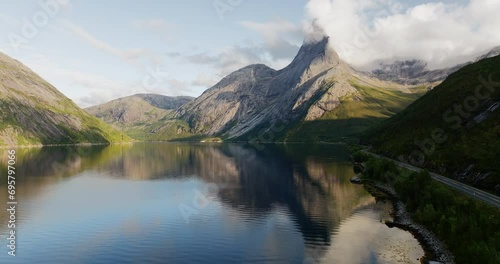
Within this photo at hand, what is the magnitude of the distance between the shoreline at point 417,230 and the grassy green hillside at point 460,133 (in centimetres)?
1936

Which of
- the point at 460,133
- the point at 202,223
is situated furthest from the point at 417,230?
the point at 460,133

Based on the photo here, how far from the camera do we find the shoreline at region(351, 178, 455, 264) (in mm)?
58444

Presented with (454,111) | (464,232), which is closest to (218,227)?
(464,232)

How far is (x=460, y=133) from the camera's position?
13000cm

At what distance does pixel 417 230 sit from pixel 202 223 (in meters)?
46.0

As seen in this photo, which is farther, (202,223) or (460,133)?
(460,133)

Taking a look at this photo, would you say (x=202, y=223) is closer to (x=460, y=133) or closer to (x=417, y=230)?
(x=417, y=230)

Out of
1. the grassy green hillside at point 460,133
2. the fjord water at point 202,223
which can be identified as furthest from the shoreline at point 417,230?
the grassy green hillside at point 460,133

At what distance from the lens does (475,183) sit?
9256 centimetres

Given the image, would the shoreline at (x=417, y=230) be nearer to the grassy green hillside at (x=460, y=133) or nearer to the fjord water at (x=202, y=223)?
the fjord water at (x=202, y=223)

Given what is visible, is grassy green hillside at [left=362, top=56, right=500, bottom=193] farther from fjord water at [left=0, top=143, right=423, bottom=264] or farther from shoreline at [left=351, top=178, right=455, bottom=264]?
fjord water at [left=0, top=143, right=423, bottom=264]

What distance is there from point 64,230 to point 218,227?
107 ft

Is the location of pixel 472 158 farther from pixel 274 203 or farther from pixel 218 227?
pixel 218 227

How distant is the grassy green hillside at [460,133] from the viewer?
96.9m
